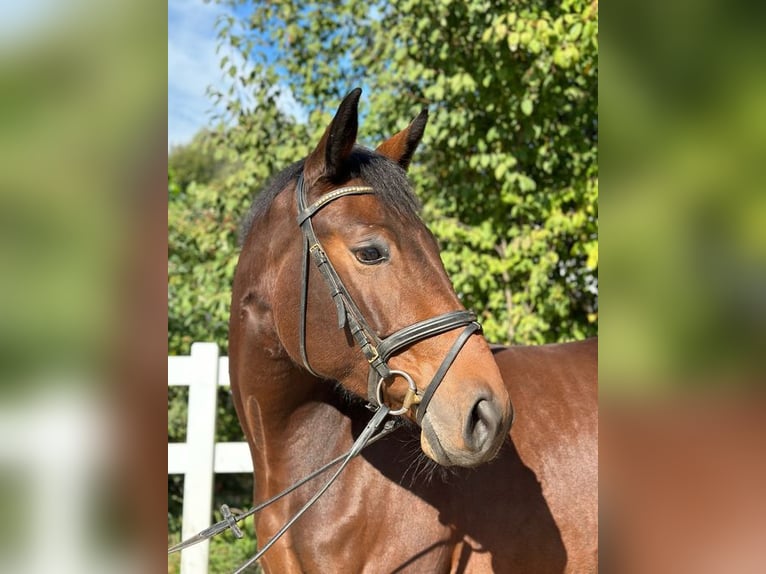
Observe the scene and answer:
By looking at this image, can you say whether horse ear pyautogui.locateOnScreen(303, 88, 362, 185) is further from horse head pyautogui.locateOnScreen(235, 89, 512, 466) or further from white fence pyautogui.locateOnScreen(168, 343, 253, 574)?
white fence pyautogui.locateOnScreen(168, 343, 253, 574)

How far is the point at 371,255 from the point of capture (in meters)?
1.82

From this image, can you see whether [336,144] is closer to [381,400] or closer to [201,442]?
[381,400]

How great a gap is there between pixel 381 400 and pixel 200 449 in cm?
233

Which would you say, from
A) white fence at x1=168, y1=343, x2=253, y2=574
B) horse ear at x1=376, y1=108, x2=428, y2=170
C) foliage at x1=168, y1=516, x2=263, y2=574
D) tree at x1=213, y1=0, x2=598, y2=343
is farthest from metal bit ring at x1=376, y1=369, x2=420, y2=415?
foliage at x1=168, y1=516, x2=263, y2=574

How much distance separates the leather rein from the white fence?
6.17 ft

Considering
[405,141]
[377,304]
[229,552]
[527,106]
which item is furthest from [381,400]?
[229,552]

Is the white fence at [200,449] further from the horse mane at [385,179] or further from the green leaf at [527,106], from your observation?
the green leaf at [527,106]

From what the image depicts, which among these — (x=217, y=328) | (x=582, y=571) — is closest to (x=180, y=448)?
(x=217, y=328)
